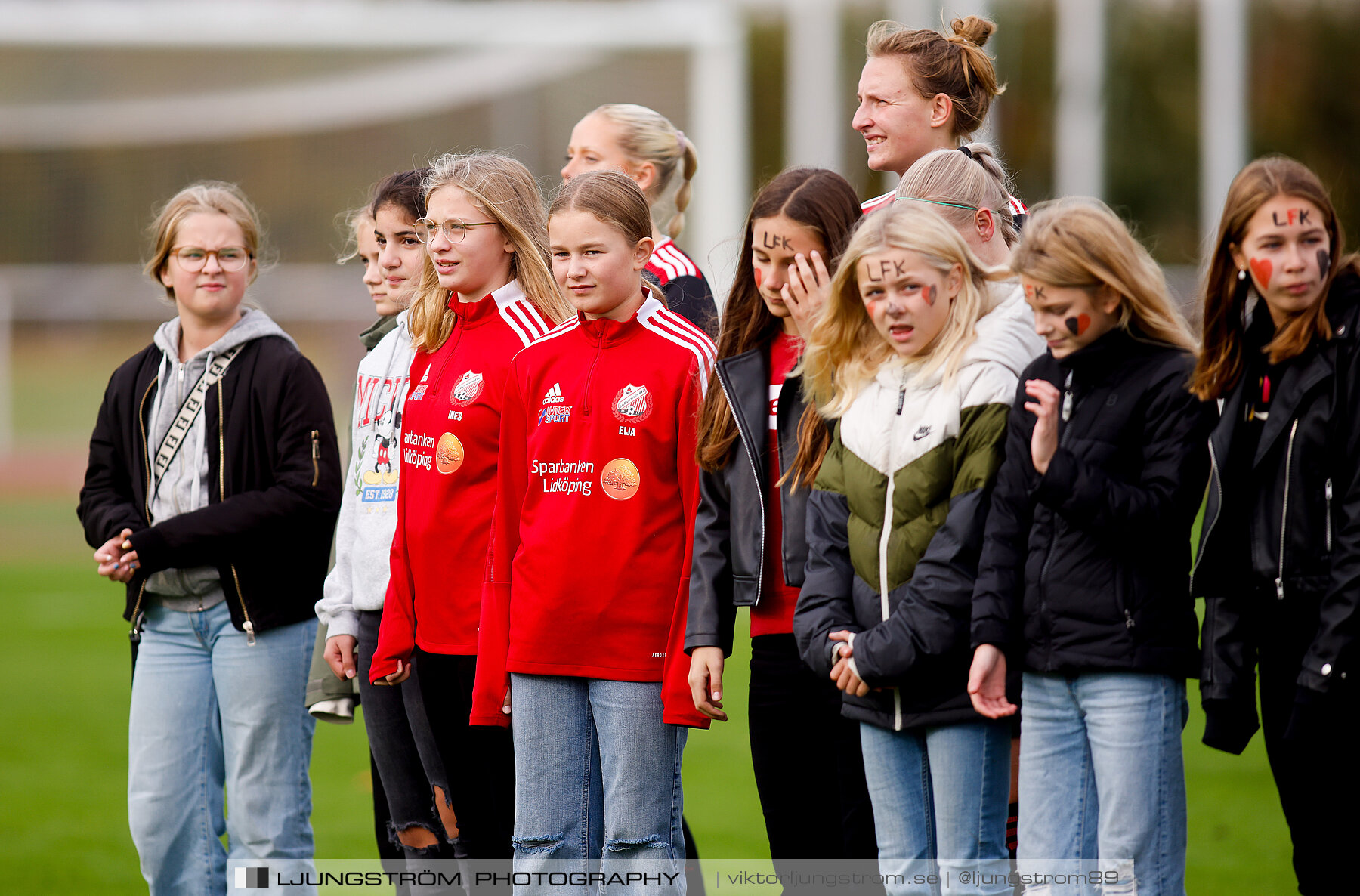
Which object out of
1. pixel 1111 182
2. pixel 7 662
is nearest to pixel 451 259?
pixel 7 662

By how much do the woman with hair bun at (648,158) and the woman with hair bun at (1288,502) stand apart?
194cm

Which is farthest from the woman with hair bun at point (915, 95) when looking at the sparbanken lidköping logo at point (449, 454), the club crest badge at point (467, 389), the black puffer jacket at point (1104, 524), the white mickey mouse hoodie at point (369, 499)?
the white mickey mouse hoodie at point (369, 499)

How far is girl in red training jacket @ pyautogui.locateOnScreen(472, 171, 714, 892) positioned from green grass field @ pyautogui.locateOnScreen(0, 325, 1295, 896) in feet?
1.41

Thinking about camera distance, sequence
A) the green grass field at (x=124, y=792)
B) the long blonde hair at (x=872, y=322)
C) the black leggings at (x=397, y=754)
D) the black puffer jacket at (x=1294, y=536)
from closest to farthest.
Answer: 1. the black puffer jacket at (x=1294, y=536)
2. the long blonde hair at (x=872, y=322)
3. the black leggings at (x=397, y=754)
4. the green grass field at (x=124, y=792)

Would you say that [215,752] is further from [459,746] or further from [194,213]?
[194,213]

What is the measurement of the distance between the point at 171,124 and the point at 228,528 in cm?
2269

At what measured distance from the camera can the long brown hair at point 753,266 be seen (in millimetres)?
3498

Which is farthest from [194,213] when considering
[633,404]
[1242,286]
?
[1242,286]

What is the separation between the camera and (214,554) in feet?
13.4

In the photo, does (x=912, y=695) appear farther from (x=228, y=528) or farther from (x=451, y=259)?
(x=228, y=528)

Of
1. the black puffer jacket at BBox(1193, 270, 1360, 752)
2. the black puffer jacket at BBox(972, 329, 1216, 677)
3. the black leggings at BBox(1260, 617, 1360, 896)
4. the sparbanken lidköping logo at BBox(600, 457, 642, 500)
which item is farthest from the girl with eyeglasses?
the black leggings at BBox(1260, 617, 1360, 896)

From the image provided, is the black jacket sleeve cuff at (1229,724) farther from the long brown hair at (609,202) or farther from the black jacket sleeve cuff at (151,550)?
the black jacket sleeve cuff at (151,550)

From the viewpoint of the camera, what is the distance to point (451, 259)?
3924 mm

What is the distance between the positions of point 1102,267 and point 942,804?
115 cm
